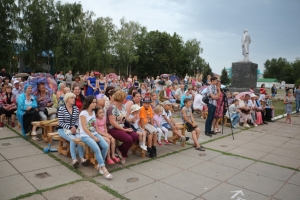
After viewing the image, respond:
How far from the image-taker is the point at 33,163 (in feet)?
15.1

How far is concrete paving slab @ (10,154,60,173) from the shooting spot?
4.36 meters

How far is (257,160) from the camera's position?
5434 millimetres

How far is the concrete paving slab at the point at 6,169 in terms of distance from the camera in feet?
13.4

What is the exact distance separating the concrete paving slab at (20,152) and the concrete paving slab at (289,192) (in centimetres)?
492

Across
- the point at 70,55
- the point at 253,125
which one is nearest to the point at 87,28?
the point at 70,55

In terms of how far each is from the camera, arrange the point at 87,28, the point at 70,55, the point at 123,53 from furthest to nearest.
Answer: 1. the point at 123,53
2. the point at 87,28
3. the point at 70,55

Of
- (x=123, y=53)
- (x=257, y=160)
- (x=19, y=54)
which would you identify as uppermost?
(x=123, y=53)

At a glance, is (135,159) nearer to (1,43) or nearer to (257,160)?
(257,160)

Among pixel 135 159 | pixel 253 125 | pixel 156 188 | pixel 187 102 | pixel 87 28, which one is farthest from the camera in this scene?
pixel 87 28

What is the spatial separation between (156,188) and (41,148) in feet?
10.7

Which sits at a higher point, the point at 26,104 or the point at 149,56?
the point at 149,56

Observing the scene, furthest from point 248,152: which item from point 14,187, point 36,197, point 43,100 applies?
point 43,100

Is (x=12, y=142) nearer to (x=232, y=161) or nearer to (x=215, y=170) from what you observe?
(x=215, y=170)

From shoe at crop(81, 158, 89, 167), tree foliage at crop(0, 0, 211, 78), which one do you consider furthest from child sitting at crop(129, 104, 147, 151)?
tree foliage at crop(0, 0, 211, 78)
